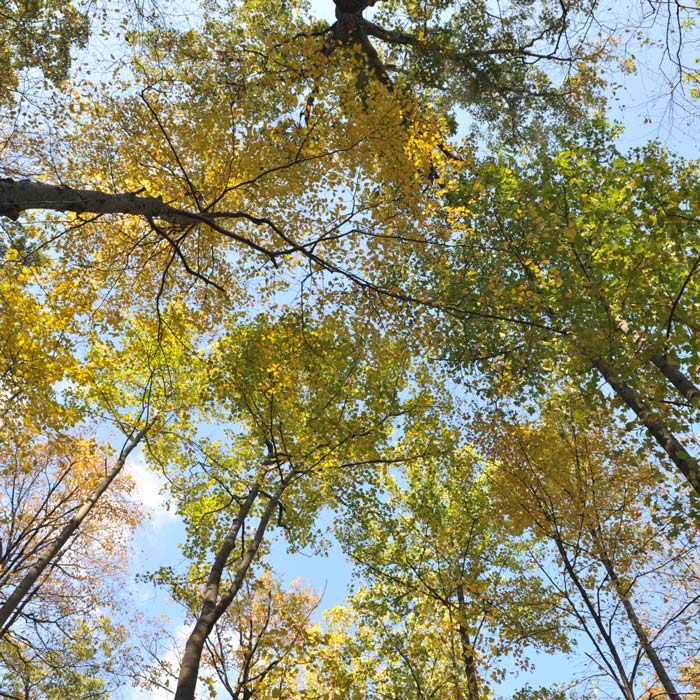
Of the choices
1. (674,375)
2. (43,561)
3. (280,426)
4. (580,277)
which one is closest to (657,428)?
(674,375)

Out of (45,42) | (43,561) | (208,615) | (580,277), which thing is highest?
(45,42)

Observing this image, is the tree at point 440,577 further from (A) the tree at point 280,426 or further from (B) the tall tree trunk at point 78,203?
(B) the tall tree trunk at point 78,203

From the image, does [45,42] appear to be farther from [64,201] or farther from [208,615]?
[208,615]

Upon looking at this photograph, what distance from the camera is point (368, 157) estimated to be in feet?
23.4

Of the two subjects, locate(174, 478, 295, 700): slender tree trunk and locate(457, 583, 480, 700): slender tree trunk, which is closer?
locate(174, 478, 295, 700): slender tree trunk

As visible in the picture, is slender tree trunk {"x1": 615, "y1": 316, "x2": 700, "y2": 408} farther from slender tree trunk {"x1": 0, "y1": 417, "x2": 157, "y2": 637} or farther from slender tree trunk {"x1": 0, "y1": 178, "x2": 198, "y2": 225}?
slender tree trunk {"x1": 0, "y1": 417, "x2": 157, "y2": 637}

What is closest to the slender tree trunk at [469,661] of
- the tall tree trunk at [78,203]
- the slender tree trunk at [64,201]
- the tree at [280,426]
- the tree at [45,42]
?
the tree at [280,426]

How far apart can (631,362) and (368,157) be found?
15.8ft

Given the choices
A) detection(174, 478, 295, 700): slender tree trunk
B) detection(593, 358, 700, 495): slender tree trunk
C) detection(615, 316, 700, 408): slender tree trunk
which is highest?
detection(615, 316, 700, 408): slender tree trunk

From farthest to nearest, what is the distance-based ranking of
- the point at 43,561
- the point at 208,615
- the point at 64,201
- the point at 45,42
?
the point at 43,561 → the point at 45,42 → the point at 208,615 → the point at 64,201

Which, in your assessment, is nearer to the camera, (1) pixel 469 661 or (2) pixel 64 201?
(2) pixel 64 201

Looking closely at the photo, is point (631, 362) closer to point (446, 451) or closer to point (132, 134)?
point (446, 451)

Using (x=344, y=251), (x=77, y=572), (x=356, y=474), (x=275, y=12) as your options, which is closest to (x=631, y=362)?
(x=344, y=251)

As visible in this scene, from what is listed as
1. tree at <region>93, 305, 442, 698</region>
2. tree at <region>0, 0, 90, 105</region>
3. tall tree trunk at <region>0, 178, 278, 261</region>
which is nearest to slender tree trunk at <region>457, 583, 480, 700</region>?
tree at <region>93, 305, 442, 698</region>
